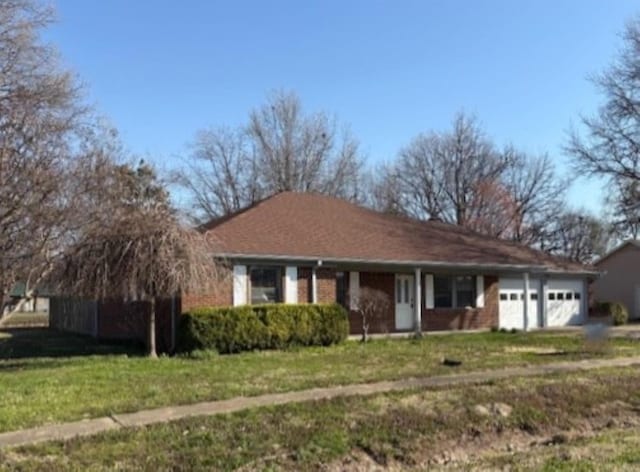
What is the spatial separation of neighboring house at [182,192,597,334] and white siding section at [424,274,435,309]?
0.11ft

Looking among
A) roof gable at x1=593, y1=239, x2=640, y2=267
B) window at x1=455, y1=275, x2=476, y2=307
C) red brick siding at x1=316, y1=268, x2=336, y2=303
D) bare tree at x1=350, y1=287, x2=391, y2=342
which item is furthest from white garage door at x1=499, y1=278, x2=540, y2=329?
roof gable at x1=593, y1=239, x2=640, y2=267

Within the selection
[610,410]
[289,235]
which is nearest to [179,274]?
[289,235]

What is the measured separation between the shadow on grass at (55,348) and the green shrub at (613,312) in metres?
21.9

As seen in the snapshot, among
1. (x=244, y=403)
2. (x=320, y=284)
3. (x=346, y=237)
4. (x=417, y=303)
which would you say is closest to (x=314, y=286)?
(x=320, y=284)

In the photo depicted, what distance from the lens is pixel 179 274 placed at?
15.8 meters

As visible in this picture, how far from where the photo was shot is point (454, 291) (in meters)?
25.8

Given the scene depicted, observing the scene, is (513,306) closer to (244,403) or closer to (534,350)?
(534,350)

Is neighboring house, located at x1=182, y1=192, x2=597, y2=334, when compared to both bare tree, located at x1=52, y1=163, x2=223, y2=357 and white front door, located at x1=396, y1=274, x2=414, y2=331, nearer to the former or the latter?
white front door, located at x1=396, y1=274, x2=414, y2=331

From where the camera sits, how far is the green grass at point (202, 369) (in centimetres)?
1043

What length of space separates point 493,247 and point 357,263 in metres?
7.95

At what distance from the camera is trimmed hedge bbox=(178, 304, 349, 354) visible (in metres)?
17.9

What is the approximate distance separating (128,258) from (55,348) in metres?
6.96

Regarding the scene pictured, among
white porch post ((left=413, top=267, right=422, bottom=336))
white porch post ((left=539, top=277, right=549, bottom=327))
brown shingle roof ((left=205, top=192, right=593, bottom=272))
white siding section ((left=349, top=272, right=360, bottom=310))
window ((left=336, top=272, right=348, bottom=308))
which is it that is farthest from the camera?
white porch post ((left=539, top=277, right=549, bottom=327))

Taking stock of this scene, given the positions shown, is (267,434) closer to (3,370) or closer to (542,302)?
(3,370)
